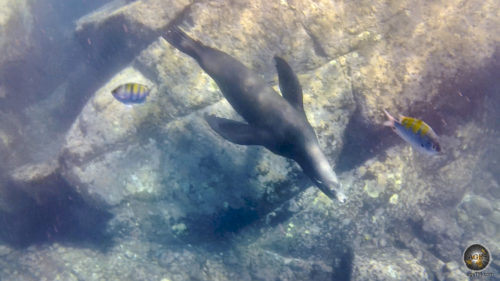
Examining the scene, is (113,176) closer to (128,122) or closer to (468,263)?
(128,122)

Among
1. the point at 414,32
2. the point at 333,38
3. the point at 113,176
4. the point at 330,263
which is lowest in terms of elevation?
the point at 330,263

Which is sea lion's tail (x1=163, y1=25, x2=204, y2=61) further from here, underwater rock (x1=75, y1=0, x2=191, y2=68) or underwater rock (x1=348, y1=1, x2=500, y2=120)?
underwater rock (x1=348, y1=1, x2=500, y2=120)

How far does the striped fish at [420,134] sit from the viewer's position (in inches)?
126

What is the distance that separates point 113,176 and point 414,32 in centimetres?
657

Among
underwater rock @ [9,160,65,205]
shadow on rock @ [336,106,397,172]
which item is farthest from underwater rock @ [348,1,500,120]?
underwater rock @ [9,160,65,205]

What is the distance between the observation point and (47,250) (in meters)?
6.86

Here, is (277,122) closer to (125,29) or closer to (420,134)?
(420,134)

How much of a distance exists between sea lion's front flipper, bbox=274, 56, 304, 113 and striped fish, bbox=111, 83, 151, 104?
198cm

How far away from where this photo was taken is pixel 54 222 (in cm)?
700

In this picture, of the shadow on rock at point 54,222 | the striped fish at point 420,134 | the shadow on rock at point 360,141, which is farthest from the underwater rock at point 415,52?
the shadow on rock at point 54,222

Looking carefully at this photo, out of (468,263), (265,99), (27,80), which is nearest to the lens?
(265,99)

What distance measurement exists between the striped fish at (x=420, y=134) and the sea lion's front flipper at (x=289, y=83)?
4.47ft

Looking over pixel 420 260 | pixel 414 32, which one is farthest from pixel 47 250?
pixel 414 32

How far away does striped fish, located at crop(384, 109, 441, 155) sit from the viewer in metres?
3.19
